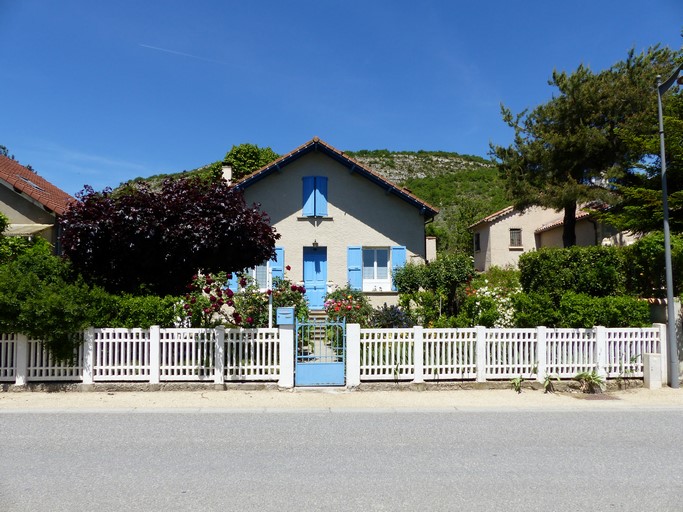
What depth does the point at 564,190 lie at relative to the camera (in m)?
20.8

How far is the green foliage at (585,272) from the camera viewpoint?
33.5 feet

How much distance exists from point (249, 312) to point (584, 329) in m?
6.79

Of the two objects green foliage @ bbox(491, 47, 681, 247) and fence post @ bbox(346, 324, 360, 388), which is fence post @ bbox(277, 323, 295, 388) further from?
green foliage @ bbox(491, 47, 681, 247)

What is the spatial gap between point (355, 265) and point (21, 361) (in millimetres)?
10460

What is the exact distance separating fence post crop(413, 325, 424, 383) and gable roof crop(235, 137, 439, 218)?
333 inches

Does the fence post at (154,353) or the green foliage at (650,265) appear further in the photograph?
the green foliage at (650,265)

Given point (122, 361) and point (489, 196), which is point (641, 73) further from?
point (489, 196)

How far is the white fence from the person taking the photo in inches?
340

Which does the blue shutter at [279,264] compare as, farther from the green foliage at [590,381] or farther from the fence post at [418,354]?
the green foliage at [590,381]

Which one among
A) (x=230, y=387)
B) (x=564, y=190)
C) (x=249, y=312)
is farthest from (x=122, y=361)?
(x=564, y=190)

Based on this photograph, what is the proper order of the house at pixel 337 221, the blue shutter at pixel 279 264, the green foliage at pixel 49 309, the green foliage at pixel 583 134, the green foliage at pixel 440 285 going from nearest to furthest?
the green foliage at pixel 49 309, the green foliage at pixel 440 285, the blue shutter at pixel 279 264, the house at pixel 337 221, the green foliage at pixel 583 134

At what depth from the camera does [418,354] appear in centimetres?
889

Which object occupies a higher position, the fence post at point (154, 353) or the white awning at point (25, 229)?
the white awning at point (25, 229)


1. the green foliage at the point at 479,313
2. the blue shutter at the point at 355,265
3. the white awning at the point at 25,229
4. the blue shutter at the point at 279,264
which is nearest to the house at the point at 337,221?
the blue shutter at the point at 355,265
